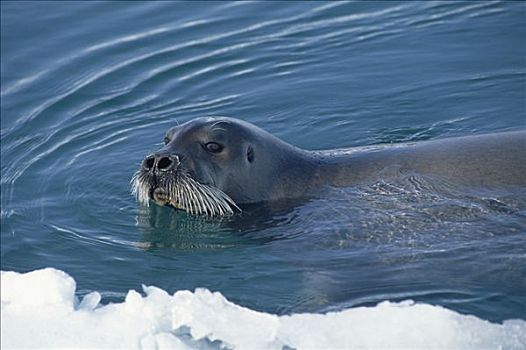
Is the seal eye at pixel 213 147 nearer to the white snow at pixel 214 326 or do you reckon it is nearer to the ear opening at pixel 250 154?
the ear opening at pixel 250 154

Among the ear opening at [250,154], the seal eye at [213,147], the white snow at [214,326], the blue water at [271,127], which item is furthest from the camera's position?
the ear opening at [250,154]

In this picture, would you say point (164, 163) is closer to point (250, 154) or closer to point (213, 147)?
point (213, 147)

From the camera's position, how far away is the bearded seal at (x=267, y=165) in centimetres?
832

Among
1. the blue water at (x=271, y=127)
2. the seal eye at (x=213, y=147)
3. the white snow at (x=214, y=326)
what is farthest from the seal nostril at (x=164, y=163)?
the white snow at (x=214, y=326)

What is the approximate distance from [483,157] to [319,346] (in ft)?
8.10

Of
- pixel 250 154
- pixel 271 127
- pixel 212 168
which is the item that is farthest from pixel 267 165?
pixel 271 127

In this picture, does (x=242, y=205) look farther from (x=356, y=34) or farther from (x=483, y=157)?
(x=356, y=34)

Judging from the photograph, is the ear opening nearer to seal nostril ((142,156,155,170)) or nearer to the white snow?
seal nostril ((142,156,155,170))

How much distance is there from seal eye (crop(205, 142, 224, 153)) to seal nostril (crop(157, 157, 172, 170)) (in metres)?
0.31

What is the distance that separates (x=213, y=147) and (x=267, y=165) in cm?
46

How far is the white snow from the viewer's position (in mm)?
6598

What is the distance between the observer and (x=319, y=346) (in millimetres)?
6598

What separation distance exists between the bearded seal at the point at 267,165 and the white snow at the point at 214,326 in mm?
1337

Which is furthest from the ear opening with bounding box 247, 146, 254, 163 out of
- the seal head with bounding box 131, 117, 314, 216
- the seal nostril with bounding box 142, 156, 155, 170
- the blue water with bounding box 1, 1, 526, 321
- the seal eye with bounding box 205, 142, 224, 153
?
the seal nostril with bounding box 142, 156, 155, 170
